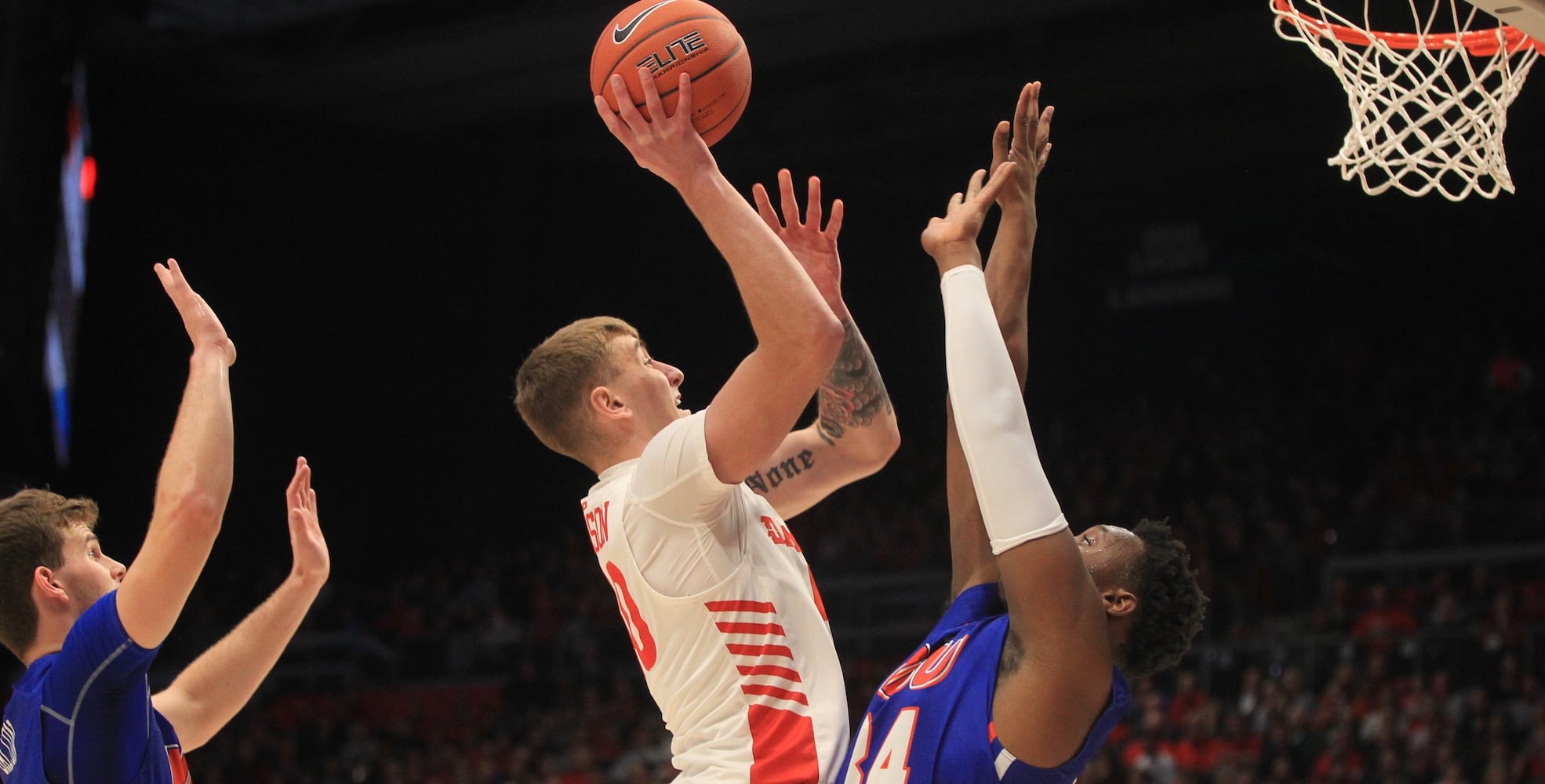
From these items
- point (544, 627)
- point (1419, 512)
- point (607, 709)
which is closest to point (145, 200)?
point (544, 627)

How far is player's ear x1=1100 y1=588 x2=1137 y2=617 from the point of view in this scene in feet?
7.73

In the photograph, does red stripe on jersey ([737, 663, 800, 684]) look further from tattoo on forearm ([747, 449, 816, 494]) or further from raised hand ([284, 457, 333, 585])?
raised hand ([284, 457, 333, 585])

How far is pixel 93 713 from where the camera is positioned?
2.75 metres

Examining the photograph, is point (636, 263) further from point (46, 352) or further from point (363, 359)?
point (46, 352)

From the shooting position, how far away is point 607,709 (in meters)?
12.5

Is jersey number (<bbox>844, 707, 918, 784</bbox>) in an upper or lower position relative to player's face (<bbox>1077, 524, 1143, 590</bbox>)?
lower

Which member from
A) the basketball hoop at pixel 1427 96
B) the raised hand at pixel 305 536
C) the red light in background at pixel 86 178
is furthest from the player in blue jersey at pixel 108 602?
the red light in background at pixel 86 178

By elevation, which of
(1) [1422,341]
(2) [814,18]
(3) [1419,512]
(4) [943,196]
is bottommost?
(3) [1419,512]

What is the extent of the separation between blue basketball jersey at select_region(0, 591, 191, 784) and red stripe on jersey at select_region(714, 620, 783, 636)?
3.35 feet

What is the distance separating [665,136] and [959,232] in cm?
49

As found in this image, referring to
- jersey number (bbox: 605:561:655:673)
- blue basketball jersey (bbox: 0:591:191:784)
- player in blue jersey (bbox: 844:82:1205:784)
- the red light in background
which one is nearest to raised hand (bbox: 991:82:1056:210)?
player in blue jersey (bbox: 844:82:1205:784)

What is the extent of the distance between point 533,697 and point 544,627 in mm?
1490

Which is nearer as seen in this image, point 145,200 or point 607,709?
point 607,709

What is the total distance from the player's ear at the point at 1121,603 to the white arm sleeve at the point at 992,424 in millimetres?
249
